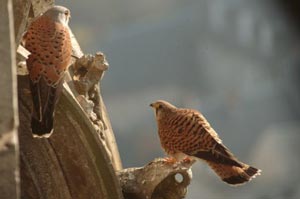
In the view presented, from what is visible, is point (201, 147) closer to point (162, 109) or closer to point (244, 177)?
point (244, 177)

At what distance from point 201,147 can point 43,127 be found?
Answer: 39.2 inches

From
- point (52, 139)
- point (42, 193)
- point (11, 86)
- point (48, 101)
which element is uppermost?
point (11, 86)

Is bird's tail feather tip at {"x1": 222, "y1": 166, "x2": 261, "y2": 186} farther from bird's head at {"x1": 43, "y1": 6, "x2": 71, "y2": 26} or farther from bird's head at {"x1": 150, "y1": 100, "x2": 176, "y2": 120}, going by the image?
bird's head at {"x1": 43, "y1": 6, "x2": 71, "y2": 26}

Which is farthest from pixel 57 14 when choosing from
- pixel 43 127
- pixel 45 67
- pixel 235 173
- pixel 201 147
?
pixel 235 173

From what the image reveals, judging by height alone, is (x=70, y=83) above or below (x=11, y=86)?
below

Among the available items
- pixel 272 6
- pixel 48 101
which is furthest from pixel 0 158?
pixel 272 6

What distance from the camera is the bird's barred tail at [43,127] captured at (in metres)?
3.45

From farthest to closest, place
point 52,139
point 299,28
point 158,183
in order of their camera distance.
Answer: point 299,28 < point 158,183 < point 52,139

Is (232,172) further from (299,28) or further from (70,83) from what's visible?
(299,28)

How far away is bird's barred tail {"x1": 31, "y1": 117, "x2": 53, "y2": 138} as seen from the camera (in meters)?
3.45

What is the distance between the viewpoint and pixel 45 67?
3.49 meters

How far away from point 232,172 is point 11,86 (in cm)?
193

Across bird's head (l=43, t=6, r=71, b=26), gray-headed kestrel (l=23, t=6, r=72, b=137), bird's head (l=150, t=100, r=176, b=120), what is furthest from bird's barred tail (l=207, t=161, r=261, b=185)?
bird's head (l=43, t=6, r=71, b=26)

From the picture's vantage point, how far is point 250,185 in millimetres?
8578
